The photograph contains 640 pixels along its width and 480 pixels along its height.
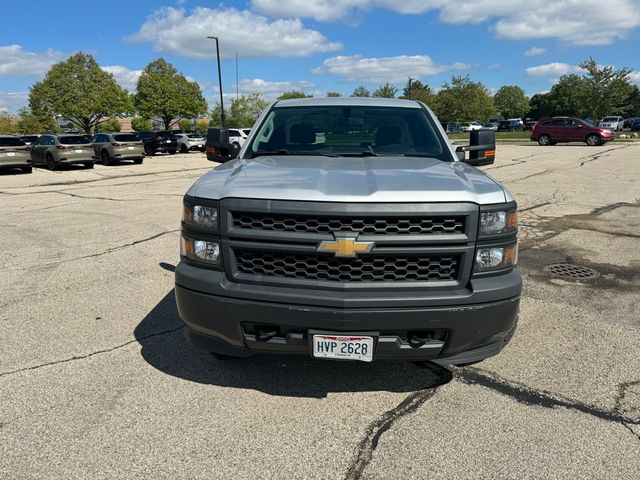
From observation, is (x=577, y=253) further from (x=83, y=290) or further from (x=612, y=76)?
(x=612, y=76)

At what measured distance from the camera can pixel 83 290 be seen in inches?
204

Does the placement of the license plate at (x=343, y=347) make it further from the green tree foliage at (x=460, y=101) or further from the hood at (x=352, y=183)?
the green tree foliage at (x=460, y=101)

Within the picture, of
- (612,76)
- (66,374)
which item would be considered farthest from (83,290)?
(612,76)

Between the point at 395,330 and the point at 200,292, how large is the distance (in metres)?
1.13

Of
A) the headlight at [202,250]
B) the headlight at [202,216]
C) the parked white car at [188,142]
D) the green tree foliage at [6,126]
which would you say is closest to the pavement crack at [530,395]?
the headlight at [202,250]

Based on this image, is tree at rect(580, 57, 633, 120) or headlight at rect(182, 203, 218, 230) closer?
headlight at rect(182, 203, 218, 230)

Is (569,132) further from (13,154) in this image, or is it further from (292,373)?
(292,373)

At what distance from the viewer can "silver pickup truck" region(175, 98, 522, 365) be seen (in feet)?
8.70

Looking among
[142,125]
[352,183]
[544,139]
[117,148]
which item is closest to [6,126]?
[142,125]

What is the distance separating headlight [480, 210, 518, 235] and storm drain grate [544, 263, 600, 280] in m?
3.27

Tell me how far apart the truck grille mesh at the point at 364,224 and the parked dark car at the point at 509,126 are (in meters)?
82.5

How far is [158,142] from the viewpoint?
108 ft

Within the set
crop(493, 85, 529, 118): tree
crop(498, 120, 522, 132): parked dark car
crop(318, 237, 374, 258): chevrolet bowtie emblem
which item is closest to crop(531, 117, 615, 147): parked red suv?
crop(318, 237, 374, 258): chevrolet bowtie emblem

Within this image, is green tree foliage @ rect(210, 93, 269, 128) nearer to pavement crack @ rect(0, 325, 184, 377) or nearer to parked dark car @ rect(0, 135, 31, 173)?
parked dark car @ rect(0, 135, 31, 173)
